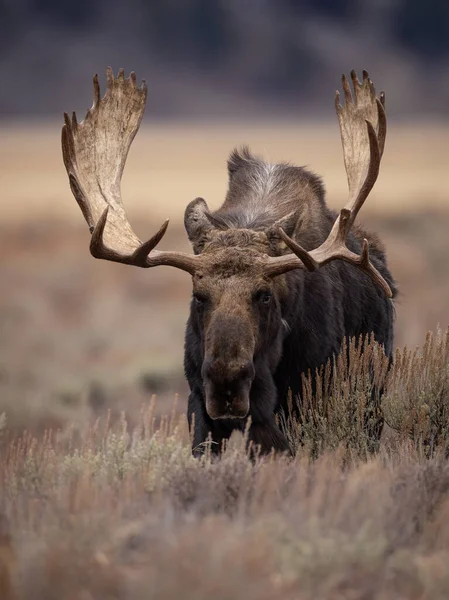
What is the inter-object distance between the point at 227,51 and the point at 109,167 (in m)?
154

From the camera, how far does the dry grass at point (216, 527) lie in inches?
189

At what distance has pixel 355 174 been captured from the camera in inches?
321

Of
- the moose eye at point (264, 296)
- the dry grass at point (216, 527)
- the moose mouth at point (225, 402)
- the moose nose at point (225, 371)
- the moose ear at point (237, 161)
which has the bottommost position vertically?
the dry grass at point (216, 527)

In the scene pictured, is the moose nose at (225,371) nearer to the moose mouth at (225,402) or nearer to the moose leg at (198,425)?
the moose mouth at (225,402)

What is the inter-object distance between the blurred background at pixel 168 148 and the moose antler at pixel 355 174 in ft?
4.09

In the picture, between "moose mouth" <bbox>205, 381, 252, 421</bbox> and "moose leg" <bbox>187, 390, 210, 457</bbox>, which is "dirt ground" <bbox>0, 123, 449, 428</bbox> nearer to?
"moose leg" <bbox>187, 390, 210, 457</bbox>

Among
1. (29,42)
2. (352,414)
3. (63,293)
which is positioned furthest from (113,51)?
(352,414)

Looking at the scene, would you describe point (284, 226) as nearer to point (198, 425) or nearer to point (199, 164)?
point (198, 425)

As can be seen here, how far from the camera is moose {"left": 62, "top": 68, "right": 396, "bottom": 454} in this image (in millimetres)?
6961

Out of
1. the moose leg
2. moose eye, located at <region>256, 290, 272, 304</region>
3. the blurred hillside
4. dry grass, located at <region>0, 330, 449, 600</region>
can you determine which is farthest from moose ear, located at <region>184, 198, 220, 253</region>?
the blurred hillside

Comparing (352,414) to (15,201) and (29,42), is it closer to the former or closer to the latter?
(15,201)

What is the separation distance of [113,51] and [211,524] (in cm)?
15553

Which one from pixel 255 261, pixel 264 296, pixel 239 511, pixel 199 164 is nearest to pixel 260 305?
pixel 264 296

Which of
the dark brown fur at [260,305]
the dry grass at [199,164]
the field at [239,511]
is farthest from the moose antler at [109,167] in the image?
the dry grass at [199,164]
